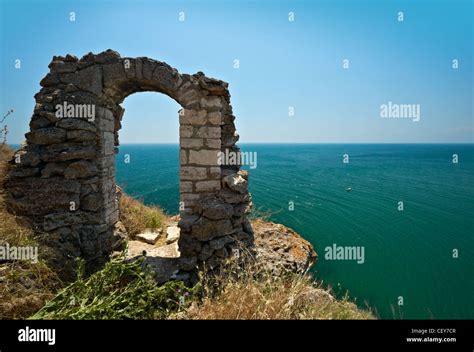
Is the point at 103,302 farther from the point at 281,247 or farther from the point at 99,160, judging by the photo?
the point at 281,247

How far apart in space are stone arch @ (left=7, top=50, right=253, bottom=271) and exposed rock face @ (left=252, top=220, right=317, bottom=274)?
1.46 meters

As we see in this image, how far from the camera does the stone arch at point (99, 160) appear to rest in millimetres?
5117

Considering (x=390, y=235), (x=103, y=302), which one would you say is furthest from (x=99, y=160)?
(x=390, y=235)

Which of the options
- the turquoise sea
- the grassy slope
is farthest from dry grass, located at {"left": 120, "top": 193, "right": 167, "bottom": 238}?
the grassy slope

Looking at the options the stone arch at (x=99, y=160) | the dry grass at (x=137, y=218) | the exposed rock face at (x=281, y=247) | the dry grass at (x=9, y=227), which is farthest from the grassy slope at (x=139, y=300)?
the dry grass at (x=137, y=218)

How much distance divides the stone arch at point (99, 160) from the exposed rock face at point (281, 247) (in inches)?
57.6

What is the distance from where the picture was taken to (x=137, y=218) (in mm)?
7332

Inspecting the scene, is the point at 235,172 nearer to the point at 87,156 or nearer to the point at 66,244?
the point at 87,156

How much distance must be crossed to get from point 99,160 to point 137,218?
7.85ft

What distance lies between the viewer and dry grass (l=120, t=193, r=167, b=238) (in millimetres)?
7051

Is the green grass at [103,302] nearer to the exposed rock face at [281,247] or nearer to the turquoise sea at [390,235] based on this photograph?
the turquoise sea at [390,235]
